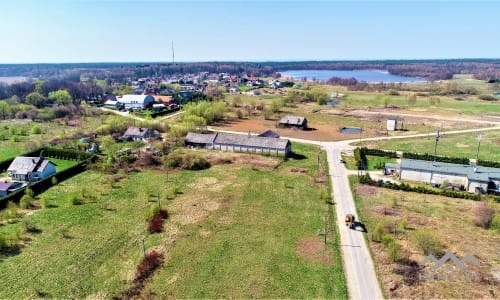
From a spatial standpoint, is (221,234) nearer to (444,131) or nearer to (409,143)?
(409,143)

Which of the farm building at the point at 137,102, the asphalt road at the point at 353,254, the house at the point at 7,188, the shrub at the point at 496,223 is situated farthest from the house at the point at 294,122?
the house at the point at 7,188

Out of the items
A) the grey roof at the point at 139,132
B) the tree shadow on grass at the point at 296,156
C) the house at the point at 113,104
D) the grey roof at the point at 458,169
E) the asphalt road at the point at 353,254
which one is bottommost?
the asphalt road at the point at 353,254

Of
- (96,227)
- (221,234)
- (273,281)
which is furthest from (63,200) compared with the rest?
(273,281)

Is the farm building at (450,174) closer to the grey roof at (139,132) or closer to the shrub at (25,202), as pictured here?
the grey roof at (139,132)

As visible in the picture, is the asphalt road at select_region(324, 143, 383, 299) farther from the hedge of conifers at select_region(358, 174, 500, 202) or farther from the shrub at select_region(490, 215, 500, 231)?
the shrub at select_region(490, 215, 500, 231)

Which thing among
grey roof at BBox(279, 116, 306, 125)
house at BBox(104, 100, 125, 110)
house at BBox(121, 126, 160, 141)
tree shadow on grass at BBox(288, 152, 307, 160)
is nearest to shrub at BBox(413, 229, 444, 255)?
tree shadow on grass at BBox(288, 152, 307, 160)

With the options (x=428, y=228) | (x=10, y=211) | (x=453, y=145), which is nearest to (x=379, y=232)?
(x=428, y=228)

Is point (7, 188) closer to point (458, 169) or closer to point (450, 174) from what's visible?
point (450, 174)
